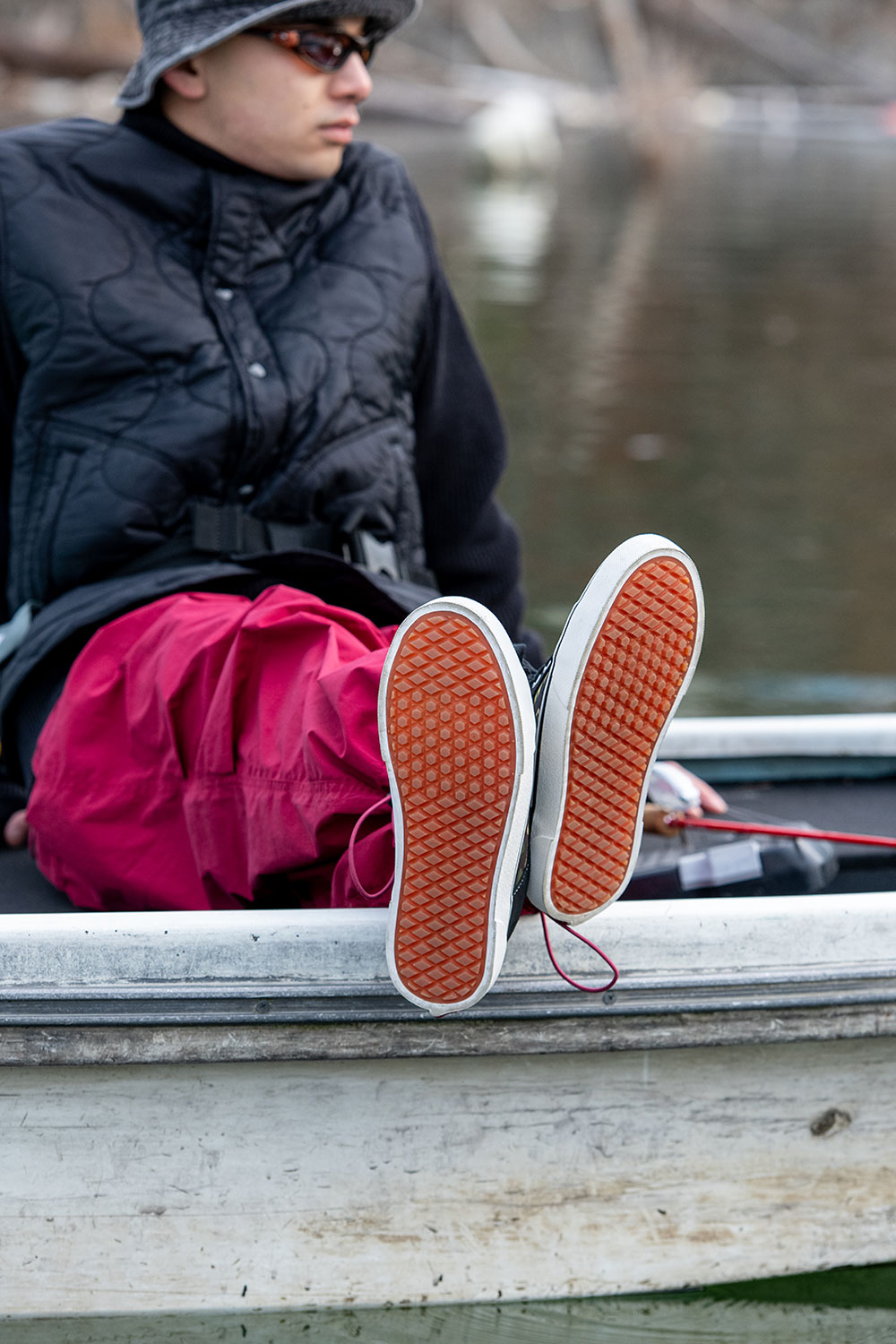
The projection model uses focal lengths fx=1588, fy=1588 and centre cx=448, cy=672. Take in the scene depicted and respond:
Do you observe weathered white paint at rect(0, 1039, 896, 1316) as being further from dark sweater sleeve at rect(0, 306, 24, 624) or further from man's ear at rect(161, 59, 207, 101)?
man's ear at rect(161, 59, 207, 101)

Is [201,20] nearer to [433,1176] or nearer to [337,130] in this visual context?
[337,130]

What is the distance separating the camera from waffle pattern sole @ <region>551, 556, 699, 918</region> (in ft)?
5.16

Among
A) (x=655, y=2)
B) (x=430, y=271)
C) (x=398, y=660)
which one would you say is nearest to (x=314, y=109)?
(x=430, y=271)

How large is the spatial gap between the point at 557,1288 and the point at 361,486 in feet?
3.70

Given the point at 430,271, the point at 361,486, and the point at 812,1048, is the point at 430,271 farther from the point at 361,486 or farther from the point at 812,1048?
the point at 812,1048

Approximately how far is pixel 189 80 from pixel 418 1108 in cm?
143

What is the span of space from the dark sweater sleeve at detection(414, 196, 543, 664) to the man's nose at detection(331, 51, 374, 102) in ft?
1.01

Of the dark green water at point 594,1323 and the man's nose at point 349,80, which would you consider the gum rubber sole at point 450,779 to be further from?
the man's nose at point 349,80

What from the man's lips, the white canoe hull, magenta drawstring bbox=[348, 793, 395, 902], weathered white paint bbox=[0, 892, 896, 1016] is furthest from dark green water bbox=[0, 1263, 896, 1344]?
the man's lips

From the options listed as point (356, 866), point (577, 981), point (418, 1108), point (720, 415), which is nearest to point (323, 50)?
point (356, 866)

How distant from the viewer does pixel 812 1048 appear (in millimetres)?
1934

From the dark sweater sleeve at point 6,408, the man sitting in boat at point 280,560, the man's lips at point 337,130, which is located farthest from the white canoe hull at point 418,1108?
the man's lips at point 337,130

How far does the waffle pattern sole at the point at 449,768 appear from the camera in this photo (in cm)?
152

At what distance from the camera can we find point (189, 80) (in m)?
2.23
